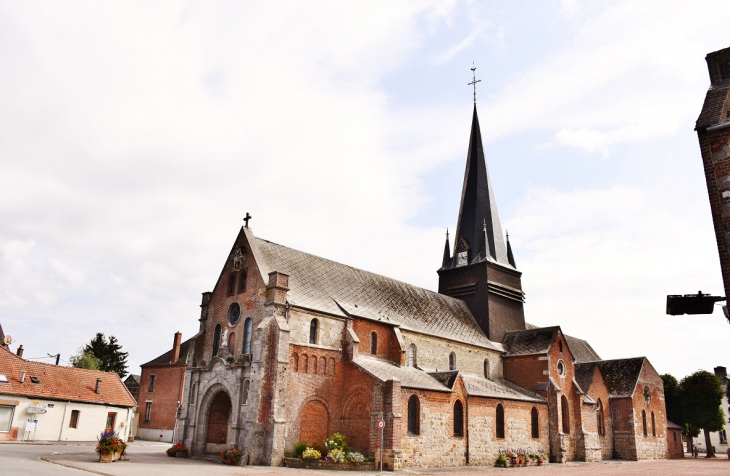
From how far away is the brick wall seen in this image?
44906mm

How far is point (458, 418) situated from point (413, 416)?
3.62m

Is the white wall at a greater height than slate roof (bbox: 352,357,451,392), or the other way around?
slate roof (bbox: 352,357,451,392)

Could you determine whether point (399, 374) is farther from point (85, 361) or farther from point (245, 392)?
point (85, 361)

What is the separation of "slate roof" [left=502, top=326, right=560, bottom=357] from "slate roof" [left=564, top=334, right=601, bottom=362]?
11.4 m

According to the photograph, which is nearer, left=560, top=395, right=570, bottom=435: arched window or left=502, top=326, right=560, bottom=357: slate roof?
left=560, top=395, right=570, bottom=435: arched window

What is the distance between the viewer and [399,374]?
27.9 metres

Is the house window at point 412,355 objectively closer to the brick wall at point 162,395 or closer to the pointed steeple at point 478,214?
the pointed steeple at point 478,214

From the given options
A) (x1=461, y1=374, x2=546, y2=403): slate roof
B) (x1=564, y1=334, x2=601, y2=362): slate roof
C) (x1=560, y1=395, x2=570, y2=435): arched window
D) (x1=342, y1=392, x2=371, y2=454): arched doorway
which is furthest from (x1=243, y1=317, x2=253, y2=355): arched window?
(x1=564, y1=334, x2=601, y2=362): slate roof

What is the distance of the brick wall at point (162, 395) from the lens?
44.9m

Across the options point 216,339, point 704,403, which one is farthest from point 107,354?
point 704,403

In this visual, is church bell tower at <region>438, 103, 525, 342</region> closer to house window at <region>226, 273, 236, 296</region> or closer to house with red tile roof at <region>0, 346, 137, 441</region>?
house window at <region>226, 273, 236, 296</region>

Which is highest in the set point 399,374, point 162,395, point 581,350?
point 581,350

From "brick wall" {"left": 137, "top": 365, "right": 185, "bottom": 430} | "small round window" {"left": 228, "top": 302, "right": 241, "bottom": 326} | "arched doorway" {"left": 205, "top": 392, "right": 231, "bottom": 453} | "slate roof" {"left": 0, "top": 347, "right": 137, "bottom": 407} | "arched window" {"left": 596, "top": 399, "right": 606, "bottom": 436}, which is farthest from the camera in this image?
"brick wall" {"left": 137, "top": 365, "right": 185, "bottom": 430}

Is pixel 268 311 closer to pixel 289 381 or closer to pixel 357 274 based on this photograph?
pixel 289 381
